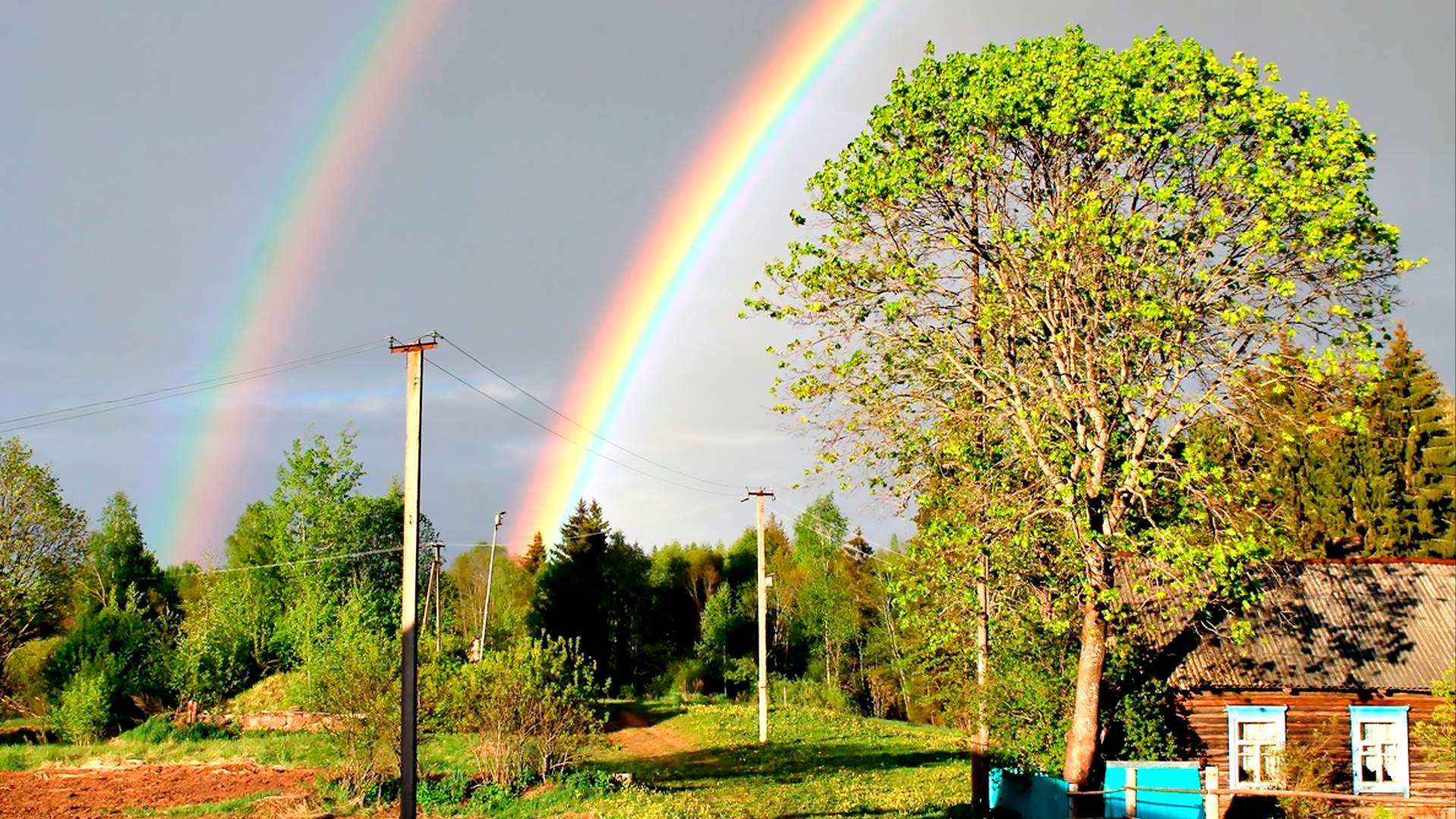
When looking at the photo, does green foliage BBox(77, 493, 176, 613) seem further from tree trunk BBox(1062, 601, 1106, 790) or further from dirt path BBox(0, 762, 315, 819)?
tree trunk BBox(1062, 601, 1106, 790)

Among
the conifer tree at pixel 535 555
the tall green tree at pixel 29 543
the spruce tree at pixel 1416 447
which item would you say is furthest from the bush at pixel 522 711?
the conifer tree at pixel 535 555

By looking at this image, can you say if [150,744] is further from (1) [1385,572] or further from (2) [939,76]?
(1) [1385,572]

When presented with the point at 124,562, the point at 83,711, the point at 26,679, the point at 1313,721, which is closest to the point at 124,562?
the point at 124,562

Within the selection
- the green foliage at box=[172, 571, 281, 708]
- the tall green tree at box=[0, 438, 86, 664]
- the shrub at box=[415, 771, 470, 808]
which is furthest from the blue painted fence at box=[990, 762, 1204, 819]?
the tall green tree at box=[0, 438, 86, 664]

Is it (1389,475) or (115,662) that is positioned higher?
(1389,475)

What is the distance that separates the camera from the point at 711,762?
32.9m

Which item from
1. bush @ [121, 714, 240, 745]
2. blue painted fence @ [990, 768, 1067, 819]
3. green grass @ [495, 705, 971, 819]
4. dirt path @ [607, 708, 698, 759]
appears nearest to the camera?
blue painted fence @ [990, 768, 1067, 819]

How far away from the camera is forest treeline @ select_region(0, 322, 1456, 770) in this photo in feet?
75.9

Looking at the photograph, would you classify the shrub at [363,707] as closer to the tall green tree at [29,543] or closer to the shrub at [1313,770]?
the shrub at [1313,770]

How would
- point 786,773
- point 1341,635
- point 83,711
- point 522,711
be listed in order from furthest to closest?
point 83,711, point 786,773, point 1341,635, point 522,711

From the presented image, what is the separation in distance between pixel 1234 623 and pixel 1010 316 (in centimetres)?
631

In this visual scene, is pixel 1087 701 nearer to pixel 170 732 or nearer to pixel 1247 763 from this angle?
pixel 1247 763

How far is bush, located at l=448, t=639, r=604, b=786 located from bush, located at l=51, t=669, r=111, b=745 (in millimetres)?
22275

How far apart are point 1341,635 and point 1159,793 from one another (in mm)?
9965
